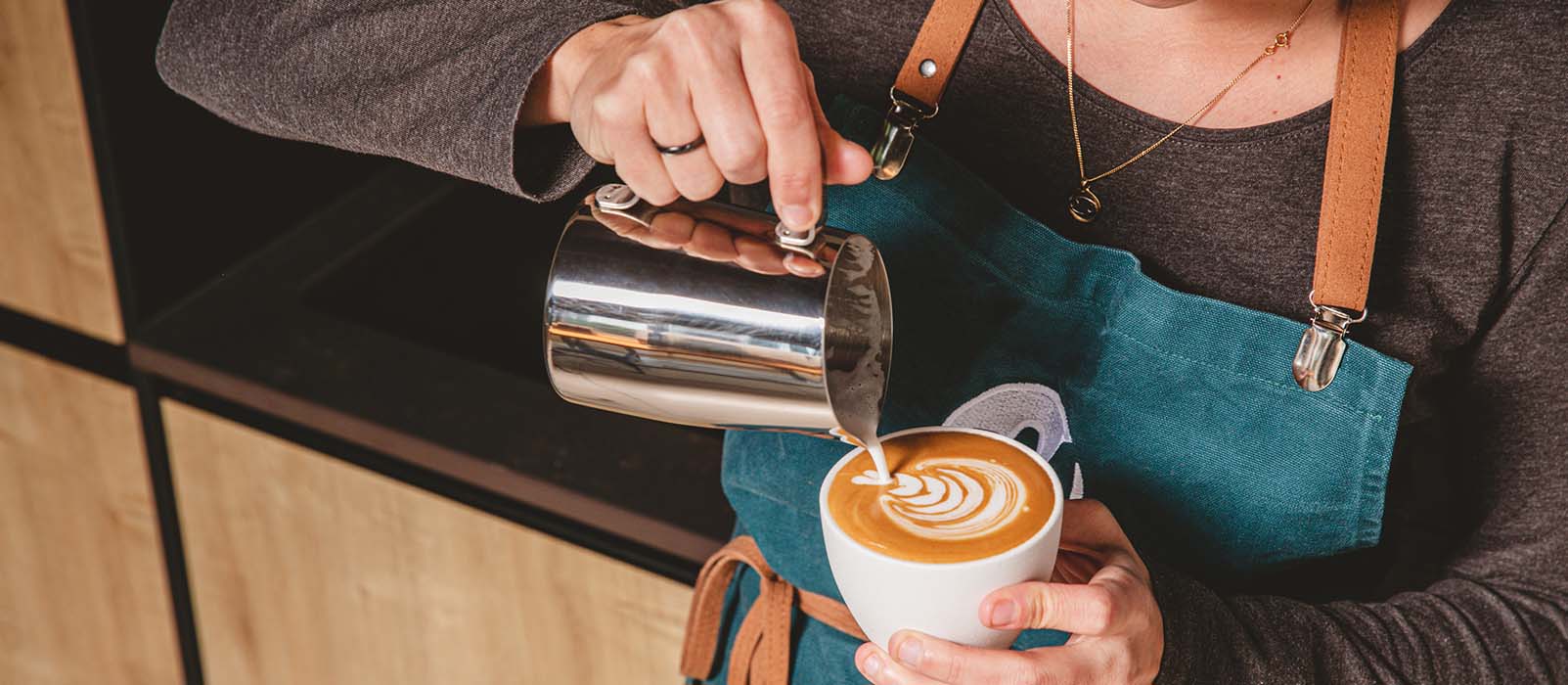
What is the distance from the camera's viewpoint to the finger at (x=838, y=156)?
76cm

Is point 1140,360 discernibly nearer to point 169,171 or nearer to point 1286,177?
point 1286,177

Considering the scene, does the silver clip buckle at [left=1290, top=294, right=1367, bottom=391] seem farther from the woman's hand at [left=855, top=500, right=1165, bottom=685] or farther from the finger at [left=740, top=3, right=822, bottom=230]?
the finger at [left=740, top=3, right=822, bottom=230]

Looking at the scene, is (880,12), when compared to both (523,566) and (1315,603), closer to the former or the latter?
(1315,603)

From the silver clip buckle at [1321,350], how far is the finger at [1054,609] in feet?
0.86

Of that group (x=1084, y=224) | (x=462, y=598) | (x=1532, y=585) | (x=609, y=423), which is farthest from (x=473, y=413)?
(x=1532, y=585)

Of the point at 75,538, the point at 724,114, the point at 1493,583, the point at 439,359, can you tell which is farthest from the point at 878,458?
the point at 75,538

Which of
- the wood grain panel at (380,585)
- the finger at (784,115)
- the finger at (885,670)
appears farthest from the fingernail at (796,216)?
the wood grain panel at (380,585)

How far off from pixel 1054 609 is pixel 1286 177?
1.37ft

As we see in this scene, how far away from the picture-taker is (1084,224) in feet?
3.28

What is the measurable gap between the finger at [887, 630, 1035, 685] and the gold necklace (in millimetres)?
398

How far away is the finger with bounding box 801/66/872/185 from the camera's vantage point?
2.49ft

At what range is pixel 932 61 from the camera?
3.15 feet

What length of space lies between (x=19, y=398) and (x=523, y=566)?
91 centimetres

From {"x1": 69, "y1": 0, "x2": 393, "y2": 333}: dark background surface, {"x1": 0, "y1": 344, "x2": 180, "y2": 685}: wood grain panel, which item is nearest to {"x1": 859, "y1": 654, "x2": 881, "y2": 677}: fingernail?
{"x1": 69, "y1": 0, "x2": 393, "y2": 333}: dark background surface
